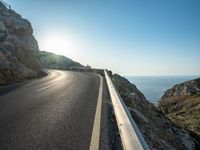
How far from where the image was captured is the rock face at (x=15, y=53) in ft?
73.3

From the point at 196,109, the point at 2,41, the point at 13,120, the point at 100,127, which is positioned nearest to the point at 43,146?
the point at 100,127

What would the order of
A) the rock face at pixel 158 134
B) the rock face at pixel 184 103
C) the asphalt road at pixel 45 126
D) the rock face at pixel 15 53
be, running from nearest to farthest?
the asphalt road at pixel 45 126 → the rock face at pixel 158 134 → the rock face at pixel 15 53 → the rock face at pixel 184 103

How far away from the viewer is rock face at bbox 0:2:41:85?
22350 millimetres

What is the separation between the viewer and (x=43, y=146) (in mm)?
4742

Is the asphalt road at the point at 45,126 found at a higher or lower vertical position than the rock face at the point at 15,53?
lower

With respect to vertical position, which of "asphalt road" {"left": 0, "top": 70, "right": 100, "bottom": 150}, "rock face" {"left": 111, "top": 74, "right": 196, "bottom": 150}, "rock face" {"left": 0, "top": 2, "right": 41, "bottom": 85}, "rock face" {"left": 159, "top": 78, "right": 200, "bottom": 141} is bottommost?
"rock face" {"left": 159, "top": 78, "right": 200, "bottom": 141}

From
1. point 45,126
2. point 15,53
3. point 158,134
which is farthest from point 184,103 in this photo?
point 45,126

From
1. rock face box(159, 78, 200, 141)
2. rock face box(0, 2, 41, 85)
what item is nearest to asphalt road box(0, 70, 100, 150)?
rock face box(0, 2, 41, 85)

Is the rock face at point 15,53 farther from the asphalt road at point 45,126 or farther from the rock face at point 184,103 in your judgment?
the rock face at point 184,103

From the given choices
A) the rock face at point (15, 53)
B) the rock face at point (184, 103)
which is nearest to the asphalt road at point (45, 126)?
the rock face at point (15, 53)

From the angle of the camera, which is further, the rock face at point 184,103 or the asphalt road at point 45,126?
the rock face at point 184,103

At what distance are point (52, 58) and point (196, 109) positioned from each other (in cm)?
4813

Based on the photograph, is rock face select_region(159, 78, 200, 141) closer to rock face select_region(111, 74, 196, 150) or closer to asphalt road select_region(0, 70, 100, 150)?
rock face select_region(111, 74, 196, 150)

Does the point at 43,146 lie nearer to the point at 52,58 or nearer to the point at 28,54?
the point at 28,54
